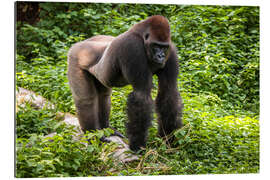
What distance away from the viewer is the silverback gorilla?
304 centimetres

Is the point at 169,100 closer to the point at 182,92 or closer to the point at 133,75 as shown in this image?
the point at 133,75

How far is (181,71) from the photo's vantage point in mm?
Result: 4559

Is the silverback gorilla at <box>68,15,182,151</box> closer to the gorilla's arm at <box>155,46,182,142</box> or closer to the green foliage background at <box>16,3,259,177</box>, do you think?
the gorilla's arm at <box>155,46,182,142</box>

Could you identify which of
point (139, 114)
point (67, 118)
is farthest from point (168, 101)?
point (67, 118)

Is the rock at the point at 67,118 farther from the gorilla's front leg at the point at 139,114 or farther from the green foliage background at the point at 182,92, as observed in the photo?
the gorilla's front leg at the point at 139,114

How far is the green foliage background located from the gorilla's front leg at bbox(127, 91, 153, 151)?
0.67ft

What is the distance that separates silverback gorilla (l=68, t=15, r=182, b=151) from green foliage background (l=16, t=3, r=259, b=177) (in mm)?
245

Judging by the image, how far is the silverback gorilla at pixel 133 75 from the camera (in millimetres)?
3041

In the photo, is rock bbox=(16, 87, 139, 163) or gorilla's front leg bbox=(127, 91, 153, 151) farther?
rock bbox=(16, 87, 139, 163)

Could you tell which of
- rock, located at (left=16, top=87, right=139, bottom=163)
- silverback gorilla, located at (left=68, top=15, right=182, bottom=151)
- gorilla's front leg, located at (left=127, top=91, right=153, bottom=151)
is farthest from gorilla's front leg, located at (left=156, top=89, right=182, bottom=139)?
rock, located at (left=16, top=87, right=139, bottom=163)

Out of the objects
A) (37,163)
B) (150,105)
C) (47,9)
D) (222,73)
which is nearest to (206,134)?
(150,105)

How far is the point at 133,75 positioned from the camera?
305 centimetres

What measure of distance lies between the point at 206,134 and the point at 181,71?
1.26 metres

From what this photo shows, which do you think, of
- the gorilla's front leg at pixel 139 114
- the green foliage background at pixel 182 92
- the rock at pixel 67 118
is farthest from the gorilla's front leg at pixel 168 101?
the rock at pixel 67 118
